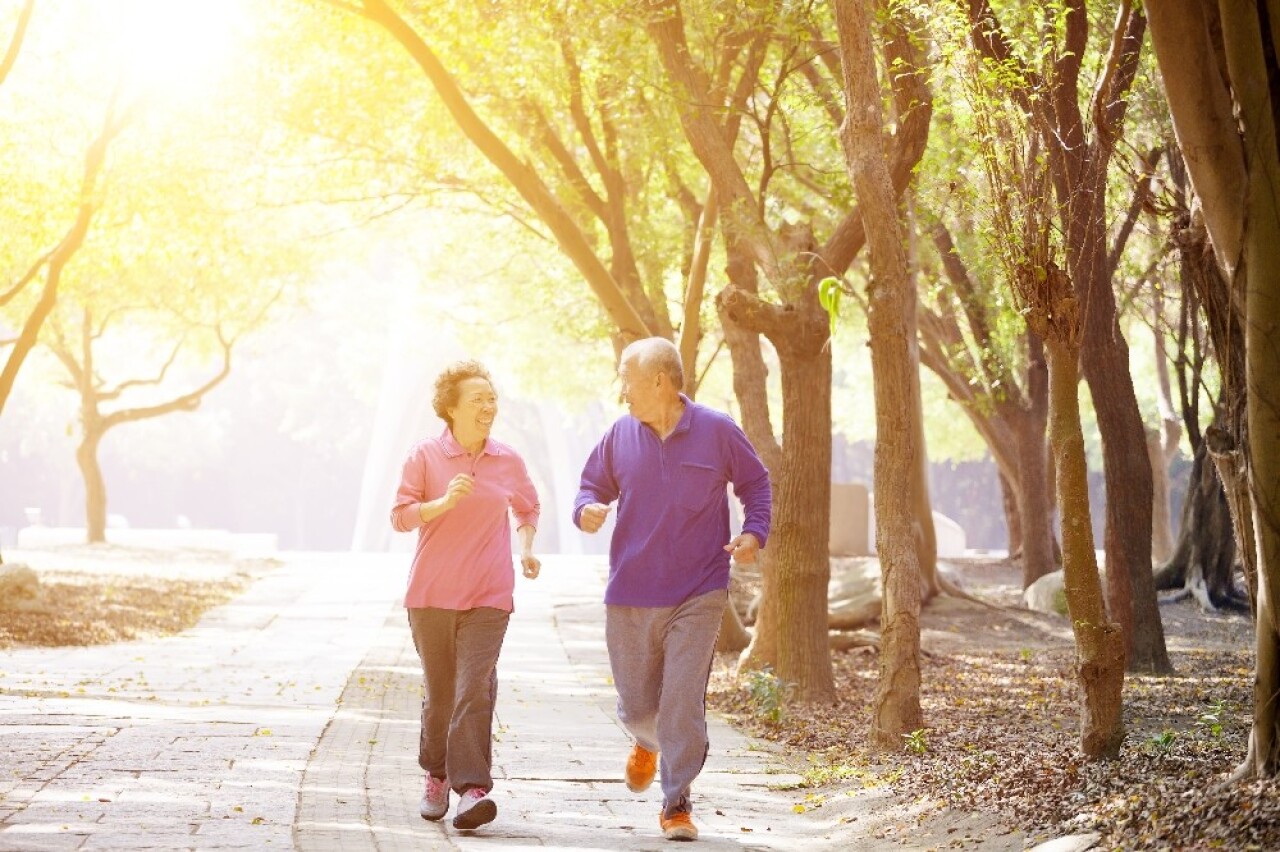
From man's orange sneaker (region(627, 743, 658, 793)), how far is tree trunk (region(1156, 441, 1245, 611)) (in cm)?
1648

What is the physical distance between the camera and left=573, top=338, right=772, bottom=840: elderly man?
6.73 m

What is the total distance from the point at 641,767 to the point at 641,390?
5.17 ft

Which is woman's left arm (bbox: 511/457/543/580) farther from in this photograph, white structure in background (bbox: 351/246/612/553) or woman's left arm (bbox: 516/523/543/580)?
white structure in background (bbox: 351/246/612/553)

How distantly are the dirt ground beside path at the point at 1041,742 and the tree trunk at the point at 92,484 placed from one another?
2098cm

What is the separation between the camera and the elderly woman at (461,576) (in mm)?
6770

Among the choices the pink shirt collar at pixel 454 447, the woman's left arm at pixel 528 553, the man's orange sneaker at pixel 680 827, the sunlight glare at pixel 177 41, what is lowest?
the man's orange sneaker at pixel 680 827

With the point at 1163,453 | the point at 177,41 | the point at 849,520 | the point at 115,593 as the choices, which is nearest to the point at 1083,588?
the point at 177,41

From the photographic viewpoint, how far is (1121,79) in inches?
501

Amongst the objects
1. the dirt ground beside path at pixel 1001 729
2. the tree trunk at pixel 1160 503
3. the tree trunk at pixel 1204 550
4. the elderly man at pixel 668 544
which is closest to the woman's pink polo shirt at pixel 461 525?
the elderly man at pixel 668 544

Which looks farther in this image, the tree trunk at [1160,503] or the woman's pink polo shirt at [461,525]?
the tree trunk at [1160,503]

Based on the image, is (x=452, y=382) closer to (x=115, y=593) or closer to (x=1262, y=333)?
(x=1262, y=333)

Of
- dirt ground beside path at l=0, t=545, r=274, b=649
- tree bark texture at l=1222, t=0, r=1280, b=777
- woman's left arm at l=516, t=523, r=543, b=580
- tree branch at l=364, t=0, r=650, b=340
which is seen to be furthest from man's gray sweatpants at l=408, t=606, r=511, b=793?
dirt ground beside path at l=0, t=545, r=274, b=649

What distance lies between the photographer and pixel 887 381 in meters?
9.70

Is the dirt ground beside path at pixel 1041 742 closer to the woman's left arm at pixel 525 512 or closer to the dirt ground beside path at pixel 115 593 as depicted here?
the woman's left arm at pixel 525 512
